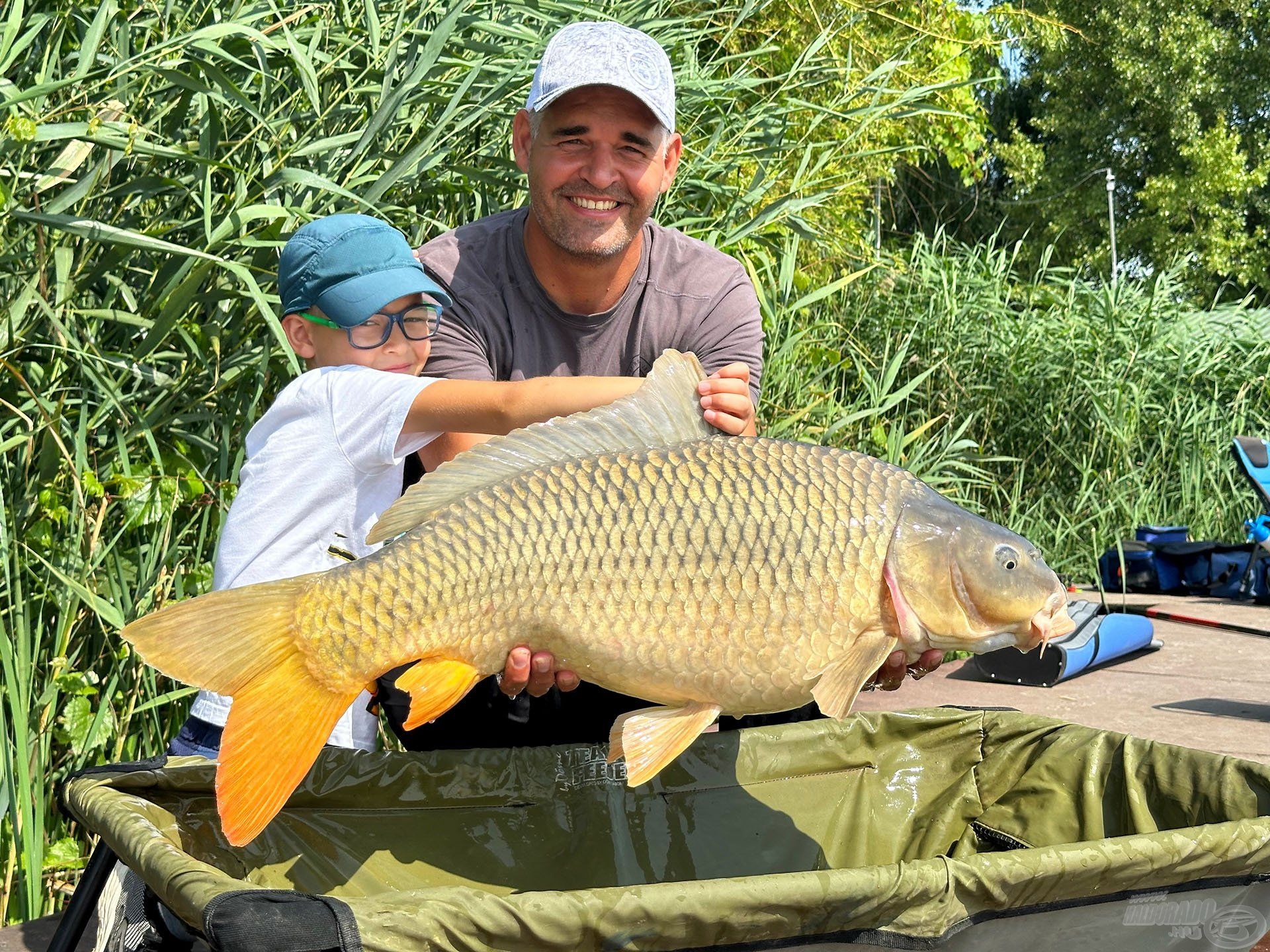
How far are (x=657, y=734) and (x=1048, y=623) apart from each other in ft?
1.36

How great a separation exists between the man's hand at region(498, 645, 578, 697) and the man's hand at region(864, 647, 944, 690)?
335 mm

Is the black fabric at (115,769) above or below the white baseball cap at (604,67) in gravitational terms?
below

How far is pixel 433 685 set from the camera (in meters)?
1.34

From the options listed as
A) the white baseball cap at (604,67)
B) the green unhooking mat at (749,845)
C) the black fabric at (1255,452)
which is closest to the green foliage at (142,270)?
the white baseball cap at (604,67)

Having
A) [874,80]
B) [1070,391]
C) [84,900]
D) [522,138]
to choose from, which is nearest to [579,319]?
[522,138]

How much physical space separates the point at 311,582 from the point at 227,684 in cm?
12

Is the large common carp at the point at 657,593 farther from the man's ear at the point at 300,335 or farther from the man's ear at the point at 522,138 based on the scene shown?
the man's ear at the point at 522,138

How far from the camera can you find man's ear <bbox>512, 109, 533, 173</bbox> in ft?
6.91

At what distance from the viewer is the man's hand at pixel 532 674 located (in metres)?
1.37

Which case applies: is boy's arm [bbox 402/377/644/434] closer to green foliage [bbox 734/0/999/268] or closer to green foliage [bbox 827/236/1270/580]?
green foliage [bbox 734/0/999/268]

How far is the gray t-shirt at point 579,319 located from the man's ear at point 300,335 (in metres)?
0.23

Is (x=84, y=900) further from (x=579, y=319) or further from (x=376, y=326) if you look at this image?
(x=579, y=319)

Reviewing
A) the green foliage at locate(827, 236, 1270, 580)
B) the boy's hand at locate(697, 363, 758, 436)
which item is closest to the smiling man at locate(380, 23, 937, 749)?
the boy's hand at locate(697, 363, 758, 436)

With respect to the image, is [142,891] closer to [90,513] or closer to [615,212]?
[90,513]
